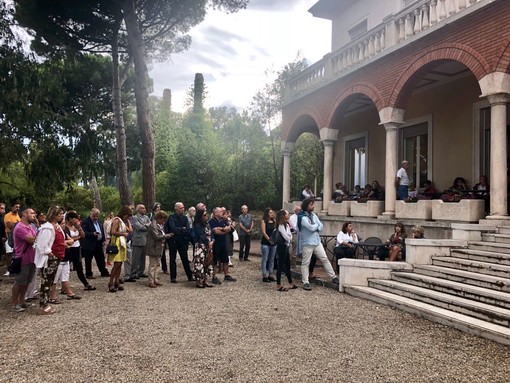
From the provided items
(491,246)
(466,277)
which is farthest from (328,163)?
(466,277)

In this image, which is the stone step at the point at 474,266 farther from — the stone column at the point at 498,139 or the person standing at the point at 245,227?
the person standing at the point at 245,227

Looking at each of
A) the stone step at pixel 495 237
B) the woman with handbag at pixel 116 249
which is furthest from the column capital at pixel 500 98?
the woman with handbag at pixel 116 249

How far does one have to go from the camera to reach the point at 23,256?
6.41m

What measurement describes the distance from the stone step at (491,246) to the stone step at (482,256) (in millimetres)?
181

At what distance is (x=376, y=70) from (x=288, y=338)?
9.47 metres

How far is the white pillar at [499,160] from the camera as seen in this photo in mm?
8438

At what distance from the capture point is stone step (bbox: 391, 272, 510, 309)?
5.70m

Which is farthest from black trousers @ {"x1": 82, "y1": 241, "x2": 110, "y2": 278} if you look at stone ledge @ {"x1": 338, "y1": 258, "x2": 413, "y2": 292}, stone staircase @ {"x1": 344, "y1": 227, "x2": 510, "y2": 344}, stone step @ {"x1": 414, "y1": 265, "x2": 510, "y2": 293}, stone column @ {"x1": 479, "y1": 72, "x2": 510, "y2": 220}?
stone column @ {"x1": 479, "y1": 72, "x2": 510, "y2": 220}

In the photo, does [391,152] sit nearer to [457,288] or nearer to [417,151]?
[417,151]

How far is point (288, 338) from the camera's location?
5.00 m

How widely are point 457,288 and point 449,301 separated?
0.42 metres

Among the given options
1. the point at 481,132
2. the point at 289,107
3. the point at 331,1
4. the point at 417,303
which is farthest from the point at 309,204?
the point at 331,1

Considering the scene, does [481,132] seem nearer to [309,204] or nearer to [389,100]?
[389,100]

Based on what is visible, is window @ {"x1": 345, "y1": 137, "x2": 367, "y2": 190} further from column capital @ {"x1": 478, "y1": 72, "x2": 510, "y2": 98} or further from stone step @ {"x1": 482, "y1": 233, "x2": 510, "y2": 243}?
stone step @ {"x1": 482, "y1": 233, "x2": 510, "y2": 243}
